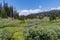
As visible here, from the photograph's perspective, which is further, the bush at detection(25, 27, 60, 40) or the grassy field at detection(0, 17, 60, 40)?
the grassy field at detection(0, 17, 60, 40)

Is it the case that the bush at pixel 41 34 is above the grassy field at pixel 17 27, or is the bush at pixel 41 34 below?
above

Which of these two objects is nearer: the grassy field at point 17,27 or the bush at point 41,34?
the bush at point 41,34

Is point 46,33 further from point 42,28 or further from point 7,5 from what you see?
point 7,5

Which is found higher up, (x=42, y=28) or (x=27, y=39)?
(x=42, y=28)

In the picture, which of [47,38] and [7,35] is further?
[7,35]

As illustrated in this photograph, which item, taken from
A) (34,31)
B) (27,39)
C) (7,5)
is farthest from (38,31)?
(7,5)

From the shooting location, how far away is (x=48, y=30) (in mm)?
18750

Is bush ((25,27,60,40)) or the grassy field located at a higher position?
bush ((25,27,60,40))

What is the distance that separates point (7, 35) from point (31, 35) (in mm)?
6682

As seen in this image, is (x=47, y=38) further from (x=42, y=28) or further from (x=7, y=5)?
(x=7, y=5)

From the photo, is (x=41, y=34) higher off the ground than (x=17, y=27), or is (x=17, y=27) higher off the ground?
(x=41, y=34)

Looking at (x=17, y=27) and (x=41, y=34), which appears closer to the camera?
(x=41, y=34)

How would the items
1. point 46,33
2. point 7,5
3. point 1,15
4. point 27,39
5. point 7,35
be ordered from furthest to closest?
point 7,5, point 1,15, point 7,35, point 27,39, point 46,33

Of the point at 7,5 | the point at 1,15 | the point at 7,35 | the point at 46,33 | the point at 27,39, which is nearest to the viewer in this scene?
the point at 46,33
